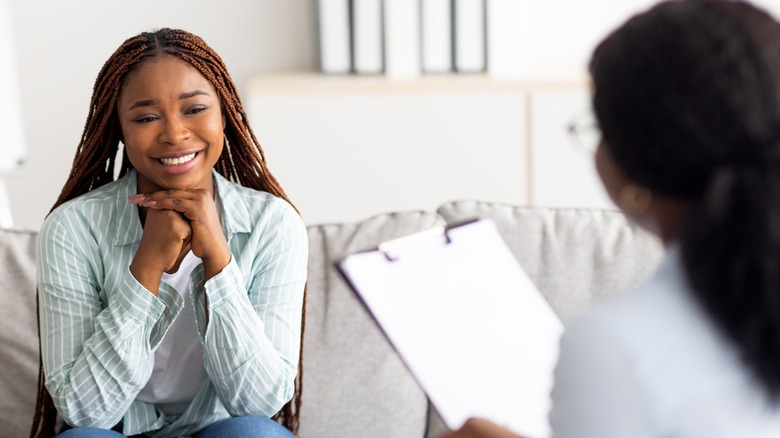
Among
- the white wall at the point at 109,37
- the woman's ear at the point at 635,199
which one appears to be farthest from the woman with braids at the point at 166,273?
the white wall at the point at 109,37

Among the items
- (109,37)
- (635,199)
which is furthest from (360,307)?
(109,37)

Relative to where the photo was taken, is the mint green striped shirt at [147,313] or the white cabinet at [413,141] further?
the white cabinet at [413,141]

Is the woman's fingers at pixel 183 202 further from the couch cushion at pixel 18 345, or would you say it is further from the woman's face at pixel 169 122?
the couch cushion at pixel 18 345

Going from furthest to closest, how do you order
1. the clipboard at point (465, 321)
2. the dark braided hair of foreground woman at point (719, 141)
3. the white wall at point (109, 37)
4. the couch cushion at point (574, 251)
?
the white wall at point (109, 37) < the couch cushion at point (574, 251) < the clipboard at point (465, 321) < the dark braided hair of foreground woman at point (719, 141)

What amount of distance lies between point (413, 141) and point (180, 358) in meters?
1.41

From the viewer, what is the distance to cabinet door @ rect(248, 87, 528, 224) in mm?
2811

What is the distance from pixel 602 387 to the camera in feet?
2.67

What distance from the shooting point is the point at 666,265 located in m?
0.84

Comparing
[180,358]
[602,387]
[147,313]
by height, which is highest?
[602,387]

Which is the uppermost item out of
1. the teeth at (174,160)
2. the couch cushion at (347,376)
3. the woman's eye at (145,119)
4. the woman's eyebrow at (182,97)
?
the woman's eyebrow at (182,97)

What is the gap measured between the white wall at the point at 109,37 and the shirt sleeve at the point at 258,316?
162cm

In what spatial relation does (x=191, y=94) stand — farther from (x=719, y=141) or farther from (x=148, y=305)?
(x=719, y=141)

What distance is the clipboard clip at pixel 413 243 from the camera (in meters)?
1.12

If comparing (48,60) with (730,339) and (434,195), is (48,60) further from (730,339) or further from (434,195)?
(730,339)
